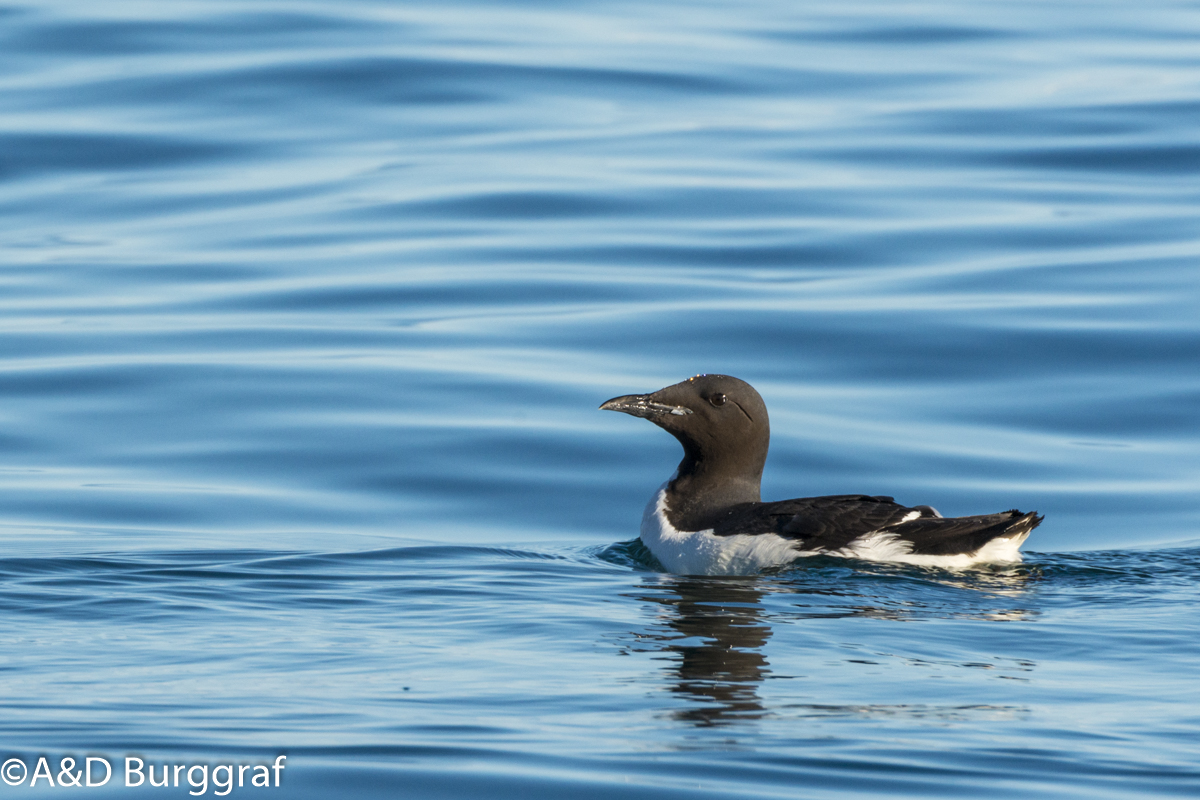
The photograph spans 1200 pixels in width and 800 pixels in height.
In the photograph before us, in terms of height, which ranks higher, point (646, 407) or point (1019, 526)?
point (646, 407)

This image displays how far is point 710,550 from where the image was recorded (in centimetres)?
939

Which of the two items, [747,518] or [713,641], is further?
[747,518]

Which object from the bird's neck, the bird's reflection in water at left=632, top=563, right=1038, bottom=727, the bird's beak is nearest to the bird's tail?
the bird's reflection in water at left=632, top=563, right=1038, bottom=727

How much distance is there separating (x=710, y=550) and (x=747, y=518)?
0.27 m

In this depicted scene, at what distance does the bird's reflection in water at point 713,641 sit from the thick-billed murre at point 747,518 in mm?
293

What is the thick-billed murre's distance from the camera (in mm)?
8992

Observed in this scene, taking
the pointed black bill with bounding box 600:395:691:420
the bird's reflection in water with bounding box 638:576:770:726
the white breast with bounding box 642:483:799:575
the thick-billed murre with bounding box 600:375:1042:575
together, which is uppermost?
the pointed black bill with bounding box 600:395:691:420

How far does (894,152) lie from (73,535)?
48.3 feet

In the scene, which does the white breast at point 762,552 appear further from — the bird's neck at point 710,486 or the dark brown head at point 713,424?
the dark brown head at point 713,424

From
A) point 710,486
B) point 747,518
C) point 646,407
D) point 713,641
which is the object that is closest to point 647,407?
point 646,407

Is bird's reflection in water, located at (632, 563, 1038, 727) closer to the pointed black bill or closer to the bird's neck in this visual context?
the bird's neck

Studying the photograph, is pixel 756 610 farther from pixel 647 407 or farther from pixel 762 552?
pixel 647 407

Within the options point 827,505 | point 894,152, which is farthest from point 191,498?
point 894,152

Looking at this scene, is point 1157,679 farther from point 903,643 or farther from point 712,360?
point 712,360
